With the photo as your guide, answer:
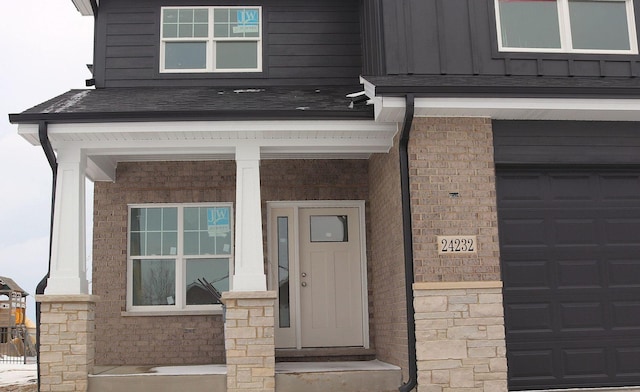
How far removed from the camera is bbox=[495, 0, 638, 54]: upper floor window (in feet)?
28.8

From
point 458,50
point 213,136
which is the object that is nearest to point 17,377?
point 213,136

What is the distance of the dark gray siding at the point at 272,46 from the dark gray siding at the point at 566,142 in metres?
3.05

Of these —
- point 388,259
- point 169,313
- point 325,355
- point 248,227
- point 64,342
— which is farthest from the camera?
point 169,313

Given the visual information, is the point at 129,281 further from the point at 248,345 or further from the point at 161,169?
the point at 248,345

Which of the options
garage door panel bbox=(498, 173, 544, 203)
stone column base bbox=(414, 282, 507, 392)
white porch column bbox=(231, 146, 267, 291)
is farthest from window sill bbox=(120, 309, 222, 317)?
garage door panel bbox=(498, 173, 544, 203)

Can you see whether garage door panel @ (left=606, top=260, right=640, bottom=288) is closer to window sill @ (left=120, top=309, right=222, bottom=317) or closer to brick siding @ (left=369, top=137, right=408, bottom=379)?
brick siding @ (left=369, top=137, right=408, bottom=379)

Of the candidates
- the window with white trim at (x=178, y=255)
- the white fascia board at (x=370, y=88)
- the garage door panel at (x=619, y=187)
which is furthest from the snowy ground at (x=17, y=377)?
the garage door panel at (x=619, y=187)

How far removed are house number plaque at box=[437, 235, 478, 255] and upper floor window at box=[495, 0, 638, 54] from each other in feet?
8.25

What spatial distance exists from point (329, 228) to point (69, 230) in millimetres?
3739

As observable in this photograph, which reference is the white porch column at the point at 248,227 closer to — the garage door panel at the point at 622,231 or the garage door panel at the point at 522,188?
the garage door panel at the point at 522,188

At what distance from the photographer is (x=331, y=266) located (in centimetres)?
1023

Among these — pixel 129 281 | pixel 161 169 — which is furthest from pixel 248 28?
pixel 129 281

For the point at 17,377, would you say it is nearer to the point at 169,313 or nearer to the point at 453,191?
the point at 169,313

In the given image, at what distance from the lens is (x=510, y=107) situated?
25.4 ft
